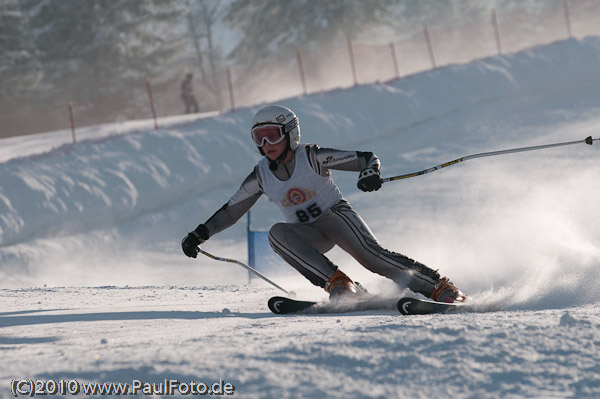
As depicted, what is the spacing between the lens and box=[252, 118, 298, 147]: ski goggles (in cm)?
472

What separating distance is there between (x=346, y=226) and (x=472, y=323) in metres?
1.88

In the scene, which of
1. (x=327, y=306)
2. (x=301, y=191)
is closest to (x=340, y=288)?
(x=327, y=306)

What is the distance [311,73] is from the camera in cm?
2389

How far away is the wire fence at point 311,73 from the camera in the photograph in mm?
18094

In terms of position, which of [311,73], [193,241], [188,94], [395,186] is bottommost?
[395,186]

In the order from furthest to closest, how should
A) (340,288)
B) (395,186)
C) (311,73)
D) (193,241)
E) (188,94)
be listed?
(311,73)
(188,94)
(395,186)
(193,241)
(340,288)

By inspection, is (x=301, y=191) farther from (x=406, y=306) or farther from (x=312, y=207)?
(x=406, y=306)

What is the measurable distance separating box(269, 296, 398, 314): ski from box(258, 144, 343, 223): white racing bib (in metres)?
0.76

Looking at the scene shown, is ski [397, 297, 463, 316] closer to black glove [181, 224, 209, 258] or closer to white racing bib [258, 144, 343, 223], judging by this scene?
white racing bib [258, 144, 343, 223]

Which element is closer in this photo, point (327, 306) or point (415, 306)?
point (415, 306)

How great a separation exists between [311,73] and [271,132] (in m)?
19.5

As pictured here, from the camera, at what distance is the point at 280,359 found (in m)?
2.48

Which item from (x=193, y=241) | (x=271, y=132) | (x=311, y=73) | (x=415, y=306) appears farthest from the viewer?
(x=311, y=73)

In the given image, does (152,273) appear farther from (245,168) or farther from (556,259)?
(556,259)
